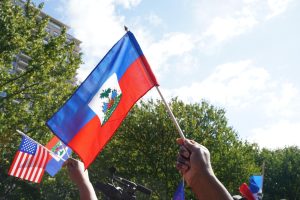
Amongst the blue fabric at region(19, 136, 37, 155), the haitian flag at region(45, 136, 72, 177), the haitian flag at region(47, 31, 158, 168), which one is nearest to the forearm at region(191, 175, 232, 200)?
the haitian flag at region(47, 31, 158, 168)

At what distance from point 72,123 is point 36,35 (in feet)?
45.7

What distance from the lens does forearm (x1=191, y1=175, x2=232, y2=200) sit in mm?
1882

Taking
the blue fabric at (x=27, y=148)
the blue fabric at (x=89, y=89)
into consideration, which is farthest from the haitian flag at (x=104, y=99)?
the blue fabric at (x=27, y=148)

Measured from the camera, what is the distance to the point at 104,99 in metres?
4.76

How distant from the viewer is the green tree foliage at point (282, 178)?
3466 cm

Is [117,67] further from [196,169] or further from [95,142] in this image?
[196,169]

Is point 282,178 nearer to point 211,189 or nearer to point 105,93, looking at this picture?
point 105,93

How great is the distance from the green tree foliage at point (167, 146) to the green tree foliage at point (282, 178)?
9.30m

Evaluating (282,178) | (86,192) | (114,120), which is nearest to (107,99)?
(114,120)

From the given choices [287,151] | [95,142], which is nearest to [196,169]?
[95,142]

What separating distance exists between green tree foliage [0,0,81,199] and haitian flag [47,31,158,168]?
12419 millimetres

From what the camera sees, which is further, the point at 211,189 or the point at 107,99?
the point at 107,99

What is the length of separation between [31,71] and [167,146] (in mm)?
11434

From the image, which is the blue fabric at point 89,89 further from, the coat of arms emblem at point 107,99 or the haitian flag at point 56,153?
Answer: the haitian flag at point 56,153
